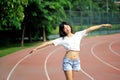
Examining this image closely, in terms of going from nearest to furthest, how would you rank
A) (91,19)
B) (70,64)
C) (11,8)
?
(70,64), (11,8), (91,19)

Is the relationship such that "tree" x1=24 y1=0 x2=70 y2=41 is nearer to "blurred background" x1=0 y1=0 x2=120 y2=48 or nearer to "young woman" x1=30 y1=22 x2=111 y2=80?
"blurred background" x1=0 y1=0 x2=120 y2=48

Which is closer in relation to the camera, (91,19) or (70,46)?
(70,46)

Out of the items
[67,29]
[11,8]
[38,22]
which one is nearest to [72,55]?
[67,29]

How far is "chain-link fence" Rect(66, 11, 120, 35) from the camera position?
47.5 meters

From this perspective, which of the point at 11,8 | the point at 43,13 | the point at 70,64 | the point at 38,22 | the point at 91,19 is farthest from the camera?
the point at 91,19

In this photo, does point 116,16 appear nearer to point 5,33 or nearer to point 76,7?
point 76,7

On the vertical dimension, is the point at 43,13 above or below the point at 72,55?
above

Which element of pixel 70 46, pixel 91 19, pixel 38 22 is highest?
pixel 70 46

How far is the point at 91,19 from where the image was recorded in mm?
51219

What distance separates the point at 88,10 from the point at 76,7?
5.65 m

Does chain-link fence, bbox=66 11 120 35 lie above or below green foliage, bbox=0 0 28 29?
below

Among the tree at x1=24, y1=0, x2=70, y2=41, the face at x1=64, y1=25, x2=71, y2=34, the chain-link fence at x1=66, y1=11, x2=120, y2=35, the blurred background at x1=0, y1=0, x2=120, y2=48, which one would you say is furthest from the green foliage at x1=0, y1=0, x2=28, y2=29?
the chain-link fence at x1=66, y1=11, x2=120, y2=35

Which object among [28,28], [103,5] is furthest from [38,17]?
[103,5]

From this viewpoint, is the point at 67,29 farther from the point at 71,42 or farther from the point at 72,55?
the point at 72,55
